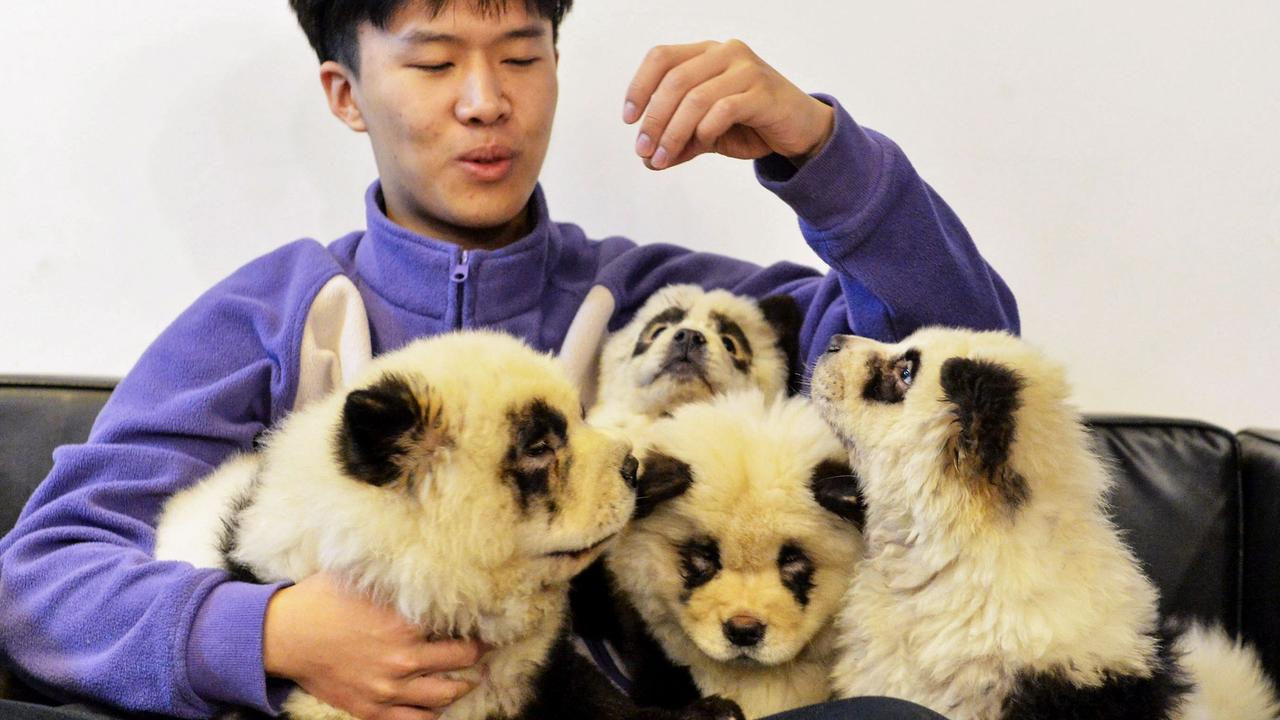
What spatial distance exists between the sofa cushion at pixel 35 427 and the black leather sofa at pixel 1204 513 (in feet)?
6.83

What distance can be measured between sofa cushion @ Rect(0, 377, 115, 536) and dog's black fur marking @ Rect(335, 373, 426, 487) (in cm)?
140

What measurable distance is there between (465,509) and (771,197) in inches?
63.1

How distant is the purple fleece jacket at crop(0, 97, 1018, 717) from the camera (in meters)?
1.54

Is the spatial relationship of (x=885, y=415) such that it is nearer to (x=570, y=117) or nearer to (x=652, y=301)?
(x=652, y=301)

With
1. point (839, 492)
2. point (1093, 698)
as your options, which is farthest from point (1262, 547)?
point (839, 492)

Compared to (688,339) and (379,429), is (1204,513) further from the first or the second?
(379,429)

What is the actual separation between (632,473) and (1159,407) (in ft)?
5.77

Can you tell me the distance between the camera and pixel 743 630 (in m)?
1.50

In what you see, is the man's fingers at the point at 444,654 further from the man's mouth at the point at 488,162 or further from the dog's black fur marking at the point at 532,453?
the man's mouth at the point at 488,162

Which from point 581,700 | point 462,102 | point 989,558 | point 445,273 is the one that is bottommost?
point 581,700

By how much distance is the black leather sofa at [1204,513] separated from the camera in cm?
216

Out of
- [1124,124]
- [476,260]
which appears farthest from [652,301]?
[1124,124]

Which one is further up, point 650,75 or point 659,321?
point 650,75

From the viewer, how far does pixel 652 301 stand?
7.07 ft
